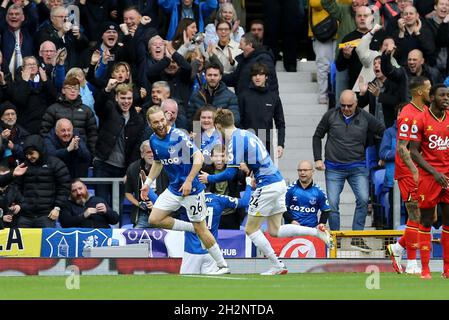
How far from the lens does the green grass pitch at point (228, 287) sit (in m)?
14.8

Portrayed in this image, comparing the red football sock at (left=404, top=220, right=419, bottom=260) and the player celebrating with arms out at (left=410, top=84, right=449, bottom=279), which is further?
the red football sock at (left=404, top=220, right=419, bottom=260)

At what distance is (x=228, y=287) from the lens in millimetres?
16344

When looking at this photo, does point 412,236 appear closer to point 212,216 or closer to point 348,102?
point 212,216

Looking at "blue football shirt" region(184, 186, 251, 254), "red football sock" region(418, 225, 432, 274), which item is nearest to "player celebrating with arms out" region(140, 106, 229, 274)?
"blue football shirt" region(184, 186, 251, 254)

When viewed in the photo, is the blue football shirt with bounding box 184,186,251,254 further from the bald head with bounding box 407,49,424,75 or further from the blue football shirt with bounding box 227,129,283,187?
the bald head with bounding box 407,49,424,75

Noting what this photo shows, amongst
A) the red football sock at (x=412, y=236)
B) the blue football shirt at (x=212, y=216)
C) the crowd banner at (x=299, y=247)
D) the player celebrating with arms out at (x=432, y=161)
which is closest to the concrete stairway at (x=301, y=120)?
the crowd banner at (x=299, y=247)

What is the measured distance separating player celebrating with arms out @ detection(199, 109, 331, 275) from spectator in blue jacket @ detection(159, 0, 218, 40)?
6464 millimetres

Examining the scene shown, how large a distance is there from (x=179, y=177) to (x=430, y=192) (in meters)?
3.60

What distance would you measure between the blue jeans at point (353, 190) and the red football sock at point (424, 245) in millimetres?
4828

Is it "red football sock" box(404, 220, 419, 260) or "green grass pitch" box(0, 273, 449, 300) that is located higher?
"red football sock" box(404, 220, 419, 260)

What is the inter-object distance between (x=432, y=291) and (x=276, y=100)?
8.61m

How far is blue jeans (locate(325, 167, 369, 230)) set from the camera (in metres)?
22.9
